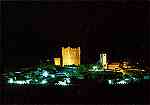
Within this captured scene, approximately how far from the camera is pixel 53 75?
11.2ft

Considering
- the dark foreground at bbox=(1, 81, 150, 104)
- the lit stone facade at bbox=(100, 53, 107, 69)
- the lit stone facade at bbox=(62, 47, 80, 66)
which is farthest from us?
the lit stone facade at bbox=(62, 47, 80, 66)

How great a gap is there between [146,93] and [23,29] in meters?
1.58

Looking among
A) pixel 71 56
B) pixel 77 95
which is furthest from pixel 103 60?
pixel 77 95

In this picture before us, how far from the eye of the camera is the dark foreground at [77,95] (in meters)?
3.15

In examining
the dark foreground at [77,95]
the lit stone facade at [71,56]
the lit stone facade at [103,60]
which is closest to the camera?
the dark foreground at [77,95]

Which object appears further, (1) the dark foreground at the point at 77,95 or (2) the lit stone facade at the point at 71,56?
(2) the lit stone facade at the point at 71,56

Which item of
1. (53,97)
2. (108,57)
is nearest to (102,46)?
(108,57)

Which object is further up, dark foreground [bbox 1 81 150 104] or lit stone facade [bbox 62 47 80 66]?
lit stone facade [bbox 62 47 80 66]

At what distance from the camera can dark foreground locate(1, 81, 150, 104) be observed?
124 inches

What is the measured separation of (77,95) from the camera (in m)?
3.24

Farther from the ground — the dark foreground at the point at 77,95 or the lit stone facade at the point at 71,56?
the lit stone facade at the point at 71,56

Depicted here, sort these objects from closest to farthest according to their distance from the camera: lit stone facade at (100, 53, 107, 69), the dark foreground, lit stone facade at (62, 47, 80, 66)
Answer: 1. the dark foreground
2. lit stone facade at (100, 53, 107, 69)
3. lit stone facade at (62, 47, 80, 66)

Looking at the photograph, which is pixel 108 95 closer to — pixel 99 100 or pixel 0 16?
pixel 99 100

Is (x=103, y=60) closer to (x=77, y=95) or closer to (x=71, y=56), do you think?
(x=71, y=56)
